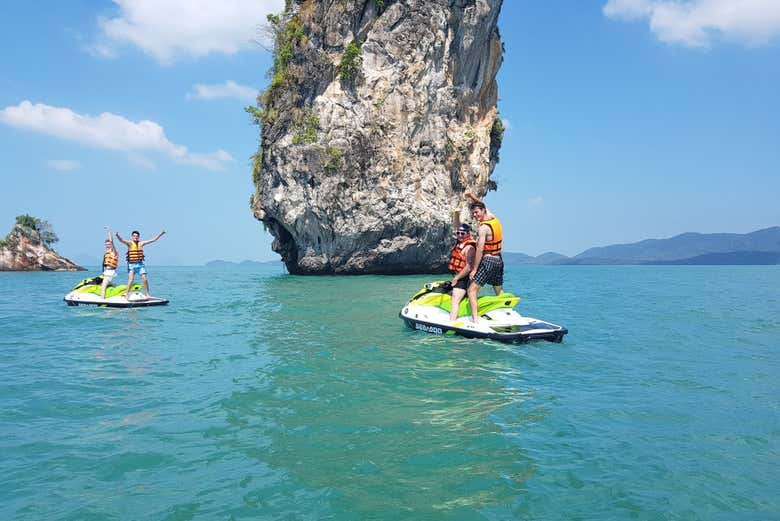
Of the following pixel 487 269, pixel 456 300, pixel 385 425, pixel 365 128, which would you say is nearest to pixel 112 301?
pixel 456 300

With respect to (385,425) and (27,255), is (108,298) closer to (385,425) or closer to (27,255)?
(385,425)

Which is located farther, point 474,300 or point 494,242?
point 474,300

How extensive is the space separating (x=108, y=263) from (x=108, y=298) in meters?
1.18

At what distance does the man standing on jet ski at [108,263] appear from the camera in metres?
15.9

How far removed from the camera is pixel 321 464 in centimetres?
424

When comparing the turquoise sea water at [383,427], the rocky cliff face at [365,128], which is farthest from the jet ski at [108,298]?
the rocky cliff face at [365,128]

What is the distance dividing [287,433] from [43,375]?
466 cm

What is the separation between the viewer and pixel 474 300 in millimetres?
10156

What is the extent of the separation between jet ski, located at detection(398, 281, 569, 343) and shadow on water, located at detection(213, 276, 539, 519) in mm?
425

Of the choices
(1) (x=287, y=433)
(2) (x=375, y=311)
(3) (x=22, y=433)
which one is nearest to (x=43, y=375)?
(3) (x=22, y=433)

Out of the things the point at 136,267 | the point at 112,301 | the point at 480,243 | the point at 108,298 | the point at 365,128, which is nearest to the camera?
the point at 480,243

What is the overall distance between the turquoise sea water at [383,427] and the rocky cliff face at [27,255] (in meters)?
44.7

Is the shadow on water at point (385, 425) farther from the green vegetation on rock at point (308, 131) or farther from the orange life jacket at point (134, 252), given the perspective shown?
the green vegetation on rock at point (308, 131)

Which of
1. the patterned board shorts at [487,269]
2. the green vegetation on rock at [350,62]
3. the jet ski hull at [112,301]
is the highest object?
the green vegetation on rock at [350,62]
